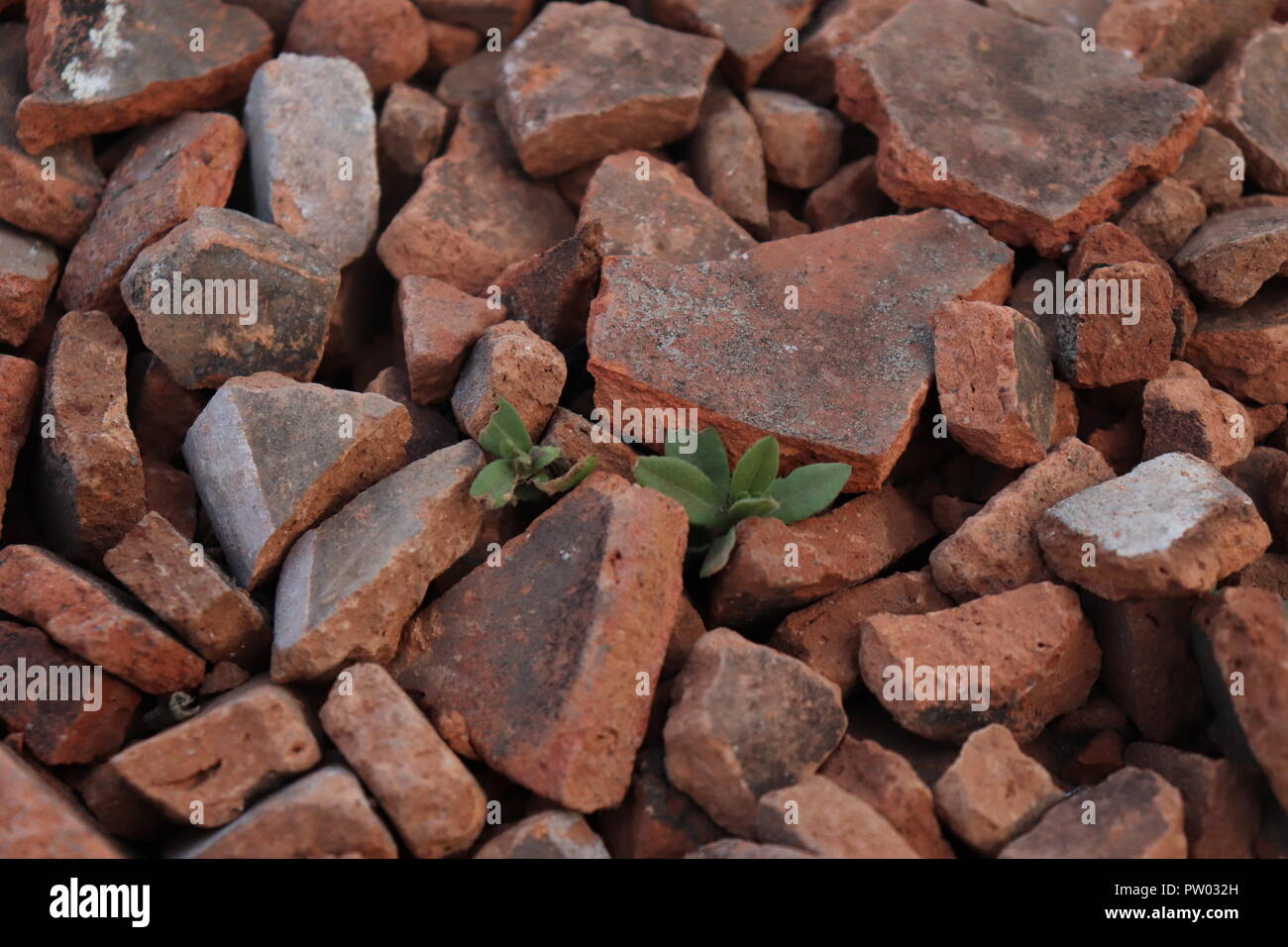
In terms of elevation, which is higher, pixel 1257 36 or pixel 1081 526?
pixel 1257 36

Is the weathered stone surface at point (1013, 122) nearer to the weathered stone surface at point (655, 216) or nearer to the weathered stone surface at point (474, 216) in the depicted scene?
the weathered stone surface at point (655, 216)

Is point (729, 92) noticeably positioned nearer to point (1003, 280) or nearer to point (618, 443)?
point (1003, 280)

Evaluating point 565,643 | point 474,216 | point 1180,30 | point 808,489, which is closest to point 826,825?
point 565,643

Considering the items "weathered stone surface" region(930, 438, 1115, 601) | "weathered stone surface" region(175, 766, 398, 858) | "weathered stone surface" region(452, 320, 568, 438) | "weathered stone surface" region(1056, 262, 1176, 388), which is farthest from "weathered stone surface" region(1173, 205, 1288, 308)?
"weathered stone surface" region(175, 766, 398, 858)

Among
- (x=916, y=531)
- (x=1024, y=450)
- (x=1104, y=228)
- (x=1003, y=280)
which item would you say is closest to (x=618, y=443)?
(x=916, y=531)

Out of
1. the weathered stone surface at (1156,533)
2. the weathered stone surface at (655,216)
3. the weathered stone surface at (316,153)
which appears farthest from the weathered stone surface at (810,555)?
the weathered stone surface at (316,153)

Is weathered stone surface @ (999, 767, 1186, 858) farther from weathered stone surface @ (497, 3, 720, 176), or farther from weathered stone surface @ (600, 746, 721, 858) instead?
weathered stone surface @ (497, 3, 720, 176)

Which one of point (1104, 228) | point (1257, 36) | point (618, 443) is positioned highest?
point (1257, 36)

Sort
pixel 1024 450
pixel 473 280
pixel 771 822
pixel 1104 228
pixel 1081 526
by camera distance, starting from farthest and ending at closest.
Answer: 1. pixel 473 280
2. pixel 1104 228
3. pixel 1024 450
4. pixel 1081 526
5. pixel 771 822
